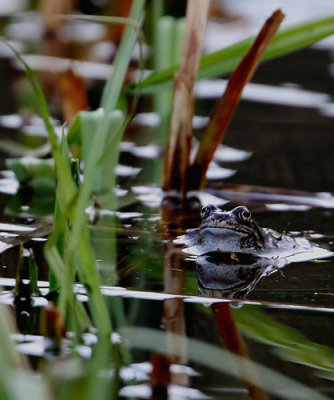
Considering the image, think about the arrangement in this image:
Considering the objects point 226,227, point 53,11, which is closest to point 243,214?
point 226,227

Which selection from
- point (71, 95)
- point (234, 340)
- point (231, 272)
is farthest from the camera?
point (71, 95)

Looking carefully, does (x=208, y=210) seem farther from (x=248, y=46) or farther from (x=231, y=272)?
(x=248, y=46)

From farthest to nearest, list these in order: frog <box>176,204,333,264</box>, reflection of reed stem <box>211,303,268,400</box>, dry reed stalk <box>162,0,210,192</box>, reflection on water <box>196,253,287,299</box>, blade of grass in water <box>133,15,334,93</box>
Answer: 1. dry reed stalk <box>162,0,210,192</box>
2. blade of grass in water <box>133,15,334,93</box>
3. frog <box>176,204,333,264</box>
4. reflection on water <box>196,253,287,299</box>
5. reflection of reed stem <box>211,303,268,400</box>

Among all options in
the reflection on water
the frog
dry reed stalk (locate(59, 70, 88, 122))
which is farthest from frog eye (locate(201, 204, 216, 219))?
dry reed stalk (locate(59, 70, 88, 122))

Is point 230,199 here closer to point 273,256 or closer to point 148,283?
point 273,256

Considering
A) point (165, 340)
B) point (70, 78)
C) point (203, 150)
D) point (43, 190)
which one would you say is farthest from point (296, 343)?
point (70, 78)

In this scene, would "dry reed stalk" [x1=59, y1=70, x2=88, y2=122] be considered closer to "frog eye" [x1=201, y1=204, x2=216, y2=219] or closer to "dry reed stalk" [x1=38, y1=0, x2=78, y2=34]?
"dry reed stalk" [x1=38, y1=0, x2=78, y2=34]
